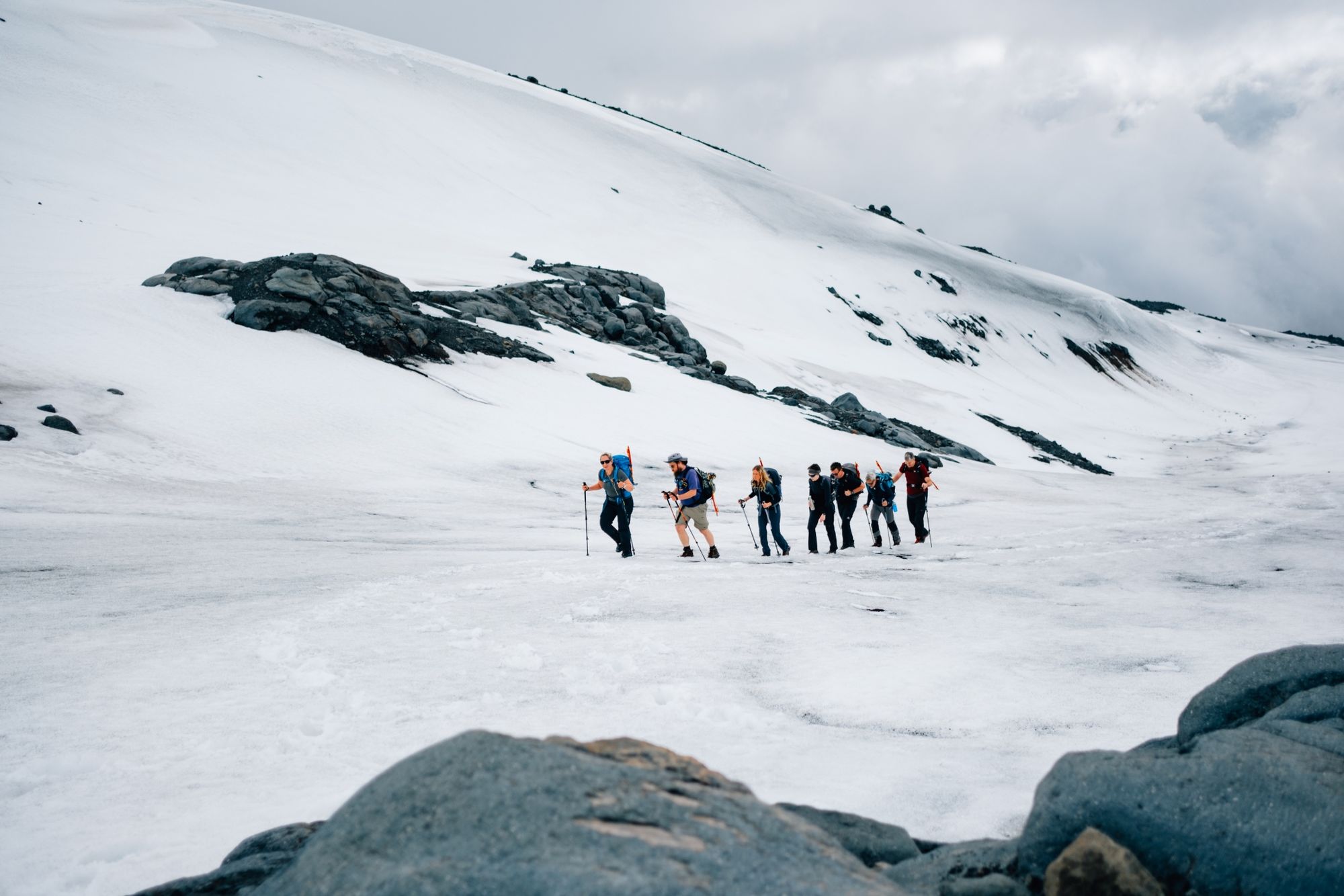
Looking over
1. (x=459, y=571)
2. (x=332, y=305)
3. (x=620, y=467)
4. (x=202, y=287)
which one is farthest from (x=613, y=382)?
(x=459, y=571)

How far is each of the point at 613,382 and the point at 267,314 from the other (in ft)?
33.2

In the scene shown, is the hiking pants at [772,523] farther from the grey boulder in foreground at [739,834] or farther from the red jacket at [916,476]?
the grey boulder in foreground at [739,834]

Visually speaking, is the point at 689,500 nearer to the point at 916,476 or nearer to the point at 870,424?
the point at 916,476

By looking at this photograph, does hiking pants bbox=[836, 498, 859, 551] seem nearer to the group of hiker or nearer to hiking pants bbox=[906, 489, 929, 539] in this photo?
the group of hiker

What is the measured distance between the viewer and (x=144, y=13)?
226 feet

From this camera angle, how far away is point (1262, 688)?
4.06 metres

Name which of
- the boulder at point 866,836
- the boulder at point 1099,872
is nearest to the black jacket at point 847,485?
the boulder at point 866,836

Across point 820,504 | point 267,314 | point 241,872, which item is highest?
point 267,314

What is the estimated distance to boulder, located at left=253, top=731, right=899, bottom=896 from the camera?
7.79 ft

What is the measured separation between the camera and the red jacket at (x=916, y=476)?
14.6 m

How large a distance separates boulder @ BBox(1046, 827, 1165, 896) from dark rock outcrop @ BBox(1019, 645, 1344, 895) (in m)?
0.20

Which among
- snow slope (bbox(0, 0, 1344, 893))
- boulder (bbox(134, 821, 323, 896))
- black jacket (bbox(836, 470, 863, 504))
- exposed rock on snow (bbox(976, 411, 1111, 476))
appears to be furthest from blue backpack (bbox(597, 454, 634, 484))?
exposed rock on snow (bbox(976, 411, 1111, 476))

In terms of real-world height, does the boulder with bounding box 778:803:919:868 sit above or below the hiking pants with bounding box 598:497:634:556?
below

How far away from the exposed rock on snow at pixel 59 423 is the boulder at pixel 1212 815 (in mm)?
16246
